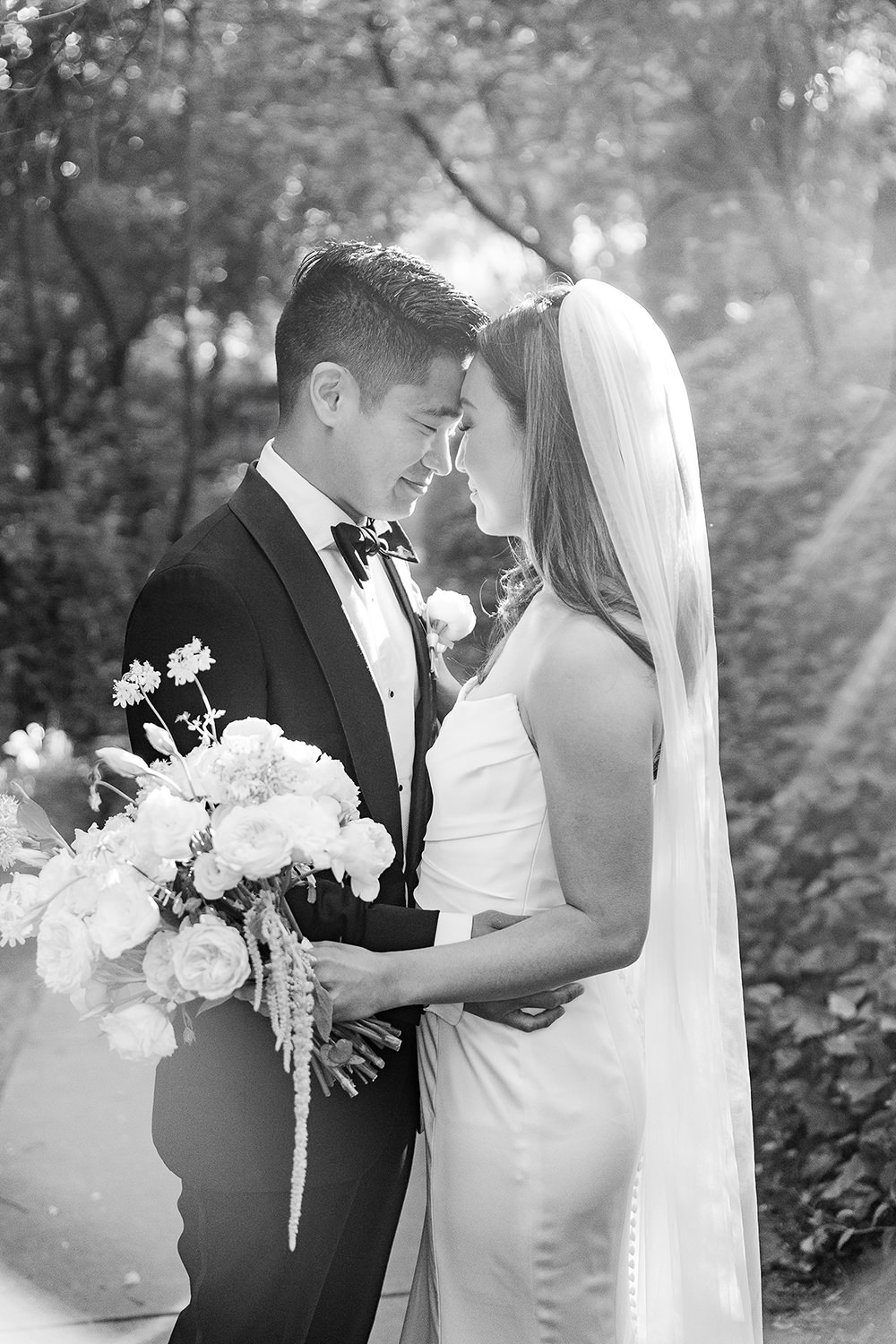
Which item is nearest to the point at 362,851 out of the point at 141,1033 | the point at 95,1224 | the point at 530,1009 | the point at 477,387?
the point at 141,1033

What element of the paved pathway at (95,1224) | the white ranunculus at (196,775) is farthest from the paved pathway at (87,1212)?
the white ranunculus at (196,775)

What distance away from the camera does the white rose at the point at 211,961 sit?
199cm

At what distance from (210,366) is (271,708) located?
14.6 meters

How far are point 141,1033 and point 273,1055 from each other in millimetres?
505

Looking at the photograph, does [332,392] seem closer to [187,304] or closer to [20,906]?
[20,906]

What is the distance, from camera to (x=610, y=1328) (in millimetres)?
2541

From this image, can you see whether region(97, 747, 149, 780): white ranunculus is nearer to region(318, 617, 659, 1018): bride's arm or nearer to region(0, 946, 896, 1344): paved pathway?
region(318, 617, 659, 1018): bride's arm

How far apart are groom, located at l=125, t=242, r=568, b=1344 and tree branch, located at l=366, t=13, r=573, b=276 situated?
253 inches

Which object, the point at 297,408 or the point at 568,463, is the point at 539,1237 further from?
the point at 297,408

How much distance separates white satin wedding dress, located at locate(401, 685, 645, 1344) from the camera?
8.08ft

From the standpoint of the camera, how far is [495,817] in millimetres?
2566

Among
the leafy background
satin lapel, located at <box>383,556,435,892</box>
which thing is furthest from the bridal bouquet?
the leafy background

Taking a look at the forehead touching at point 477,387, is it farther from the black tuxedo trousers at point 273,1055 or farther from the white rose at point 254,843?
the white rose at point 254,843

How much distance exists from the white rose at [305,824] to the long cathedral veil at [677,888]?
2.50 ft
